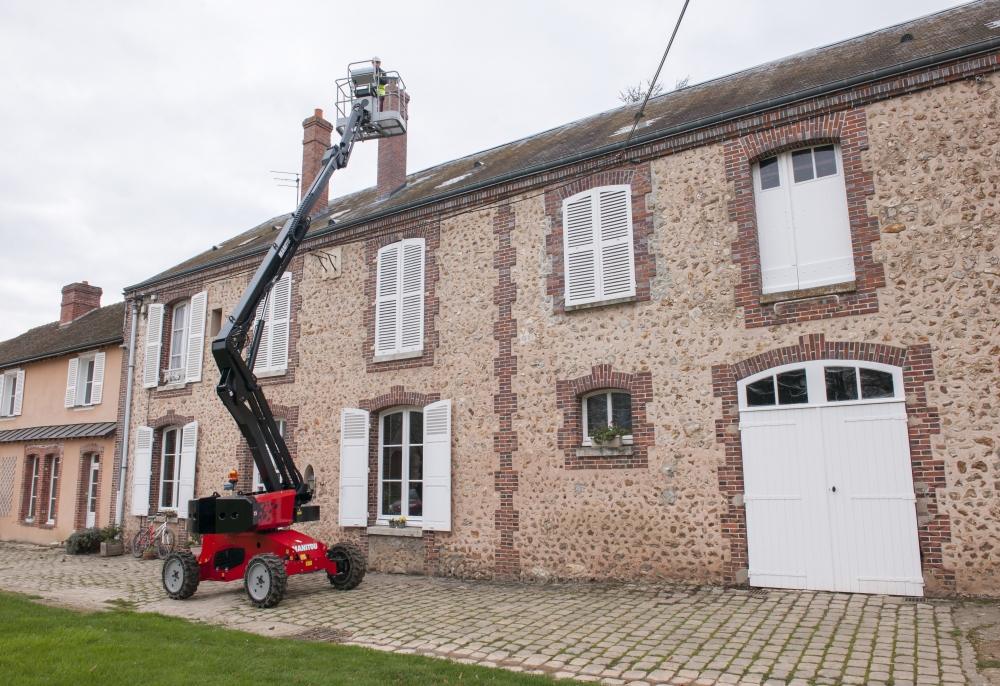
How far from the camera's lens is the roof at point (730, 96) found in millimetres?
8219

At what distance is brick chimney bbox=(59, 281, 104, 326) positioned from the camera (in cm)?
2177

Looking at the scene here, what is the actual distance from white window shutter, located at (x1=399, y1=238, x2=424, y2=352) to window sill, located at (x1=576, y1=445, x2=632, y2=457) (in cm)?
318

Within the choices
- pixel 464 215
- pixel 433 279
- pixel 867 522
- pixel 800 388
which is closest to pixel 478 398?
pixel 433 279

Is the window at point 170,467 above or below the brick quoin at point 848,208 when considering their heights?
below

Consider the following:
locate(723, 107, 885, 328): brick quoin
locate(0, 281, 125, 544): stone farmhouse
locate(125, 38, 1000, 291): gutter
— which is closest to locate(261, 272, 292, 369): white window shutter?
locate(125, 38, 1000, 291): gutter

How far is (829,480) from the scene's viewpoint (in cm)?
757

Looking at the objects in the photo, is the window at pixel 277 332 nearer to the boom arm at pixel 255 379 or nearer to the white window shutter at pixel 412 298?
the white window shutter at pixel 412 298

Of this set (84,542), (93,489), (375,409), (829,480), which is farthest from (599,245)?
(93,489)

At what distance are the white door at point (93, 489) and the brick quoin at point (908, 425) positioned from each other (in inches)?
555

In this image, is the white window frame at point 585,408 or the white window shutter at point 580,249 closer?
the white window frame at point 585,408

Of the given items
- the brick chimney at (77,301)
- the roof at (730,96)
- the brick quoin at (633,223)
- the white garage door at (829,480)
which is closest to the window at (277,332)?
the roof at (730,96)

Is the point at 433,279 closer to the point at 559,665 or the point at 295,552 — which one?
the point at 295,552

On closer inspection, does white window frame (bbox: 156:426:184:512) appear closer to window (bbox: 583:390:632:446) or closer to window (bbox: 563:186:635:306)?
window (bbox: 583:390:632:446)

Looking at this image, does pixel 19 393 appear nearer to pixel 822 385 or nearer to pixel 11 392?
pixel 11 392
